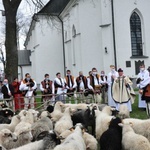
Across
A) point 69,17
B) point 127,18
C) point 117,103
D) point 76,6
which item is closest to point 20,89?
point 117,103

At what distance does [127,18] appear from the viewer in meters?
28.9

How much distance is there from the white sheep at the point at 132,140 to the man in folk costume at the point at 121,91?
624 centimetres

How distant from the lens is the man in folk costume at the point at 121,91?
43.9 ft

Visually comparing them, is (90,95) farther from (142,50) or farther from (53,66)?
(53,66)

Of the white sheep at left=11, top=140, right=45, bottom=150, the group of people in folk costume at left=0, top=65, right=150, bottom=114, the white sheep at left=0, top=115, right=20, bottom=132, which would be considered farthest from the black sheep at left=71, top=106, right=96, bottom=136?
the group of people in folk costume at left=0, top=65, right=150, bottom=114

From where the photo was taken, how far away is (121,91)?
13.4 metres

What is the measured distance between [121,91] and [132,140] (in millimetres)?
7041

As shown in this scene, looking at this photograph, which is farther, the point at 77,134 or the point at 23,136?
the point at 23,136

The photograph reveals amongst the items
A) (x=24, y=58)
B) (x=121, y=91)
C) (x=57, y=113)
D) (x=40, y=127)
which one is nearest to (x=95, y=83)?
(x=121, y=91)

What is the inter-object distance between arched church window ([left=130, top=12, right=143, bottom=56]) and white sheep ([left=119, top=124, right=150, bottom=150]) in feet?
75.6

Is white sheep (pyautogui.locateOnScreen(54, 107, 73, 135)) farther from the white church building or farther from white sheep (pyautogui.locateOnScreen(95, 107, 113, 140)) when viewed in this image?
the white church building

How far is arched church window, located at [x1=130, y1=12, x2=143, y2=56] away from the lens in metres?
29.5

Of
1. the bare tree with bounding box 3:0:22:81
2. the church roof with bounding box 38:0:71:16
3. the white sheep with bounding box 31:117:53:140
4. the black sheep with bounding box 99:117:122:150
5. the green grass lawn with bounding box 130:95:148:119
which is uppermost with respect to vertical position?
the church roof with bounding box 38:0:71:16

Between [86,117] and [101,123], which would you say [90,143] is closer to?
[101,123]
